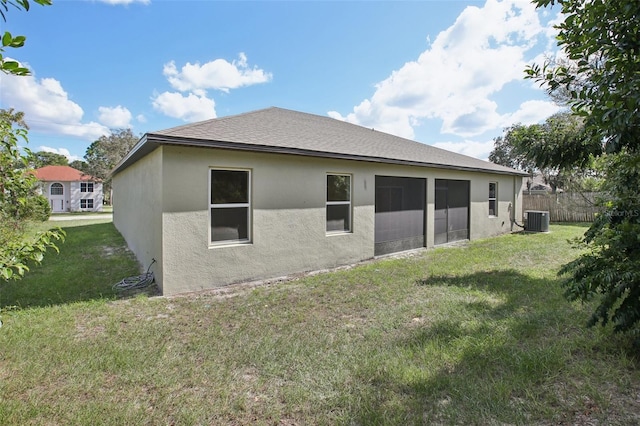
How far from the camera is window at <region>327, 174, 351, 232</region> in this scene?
774cm

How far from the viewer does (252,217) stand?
629cm

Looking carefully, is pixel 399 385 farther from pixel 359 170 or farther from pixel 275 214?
pixel 359 170

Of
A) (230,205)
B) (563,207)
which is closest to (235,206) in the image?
(230,205)

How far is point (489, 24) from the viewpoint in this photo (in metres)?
6.91

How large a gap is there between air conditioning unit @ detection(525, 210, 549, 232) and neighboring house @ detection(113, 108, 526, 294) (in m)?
6.08

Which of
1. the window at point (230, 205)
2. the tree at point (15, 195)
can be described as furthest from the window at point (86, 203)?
the tree at point (15, 195)

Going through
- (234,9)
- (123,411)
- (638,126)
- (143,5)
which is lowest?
(123,411)

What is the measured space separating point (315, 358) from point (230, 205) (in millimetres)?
3812

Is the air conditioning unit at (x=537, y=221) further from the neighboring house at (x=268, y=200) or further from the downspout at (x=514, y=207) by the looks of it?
the neighboring house at (x=268, y=200)

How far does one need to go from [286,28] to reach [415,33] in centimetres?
408

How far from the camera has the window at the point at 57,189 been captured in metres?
35.1

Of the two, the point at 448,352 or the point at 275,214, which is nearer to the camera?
the point at 448,352

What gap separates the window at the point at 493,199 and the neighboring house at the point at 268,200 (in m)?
4.05

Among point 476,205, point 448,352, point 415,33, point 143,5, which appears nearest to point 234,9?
point 143,5
